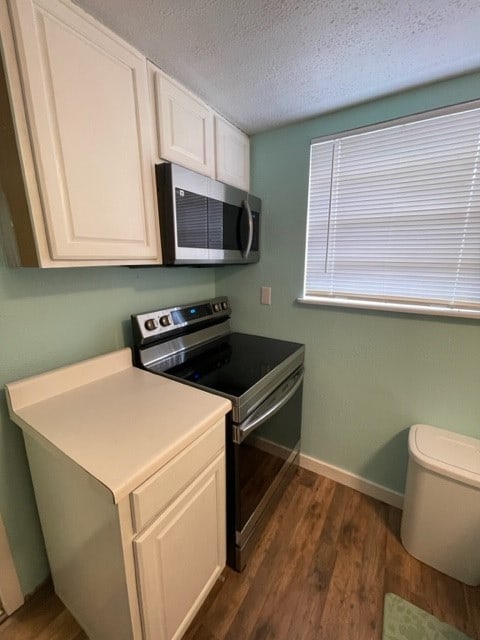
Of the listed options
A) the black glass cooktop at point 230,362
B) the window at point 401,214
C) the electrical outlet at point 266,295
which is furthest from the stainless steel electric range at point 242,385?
the window at point 401,214

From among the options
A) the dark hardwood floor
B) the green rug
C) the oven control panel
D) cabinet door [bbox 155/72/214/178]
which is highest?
cabinet door [bbox 155/72/214/178]

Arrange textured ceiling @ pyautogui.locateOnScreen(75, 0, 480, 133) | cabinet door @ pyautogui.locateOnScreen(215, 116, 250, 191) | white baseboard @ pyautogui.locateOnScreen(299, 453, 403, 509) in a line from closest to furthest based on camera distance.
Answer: textured ceiling @ pyautogui.locateOnScreen(75, 0, 480, 133)
cabinet door @ pyautogui.locateOnScreen(215, 116, 250, 191)
white baseboard @ pyautogui.locateOnScreen(299, 453, 403, 509)

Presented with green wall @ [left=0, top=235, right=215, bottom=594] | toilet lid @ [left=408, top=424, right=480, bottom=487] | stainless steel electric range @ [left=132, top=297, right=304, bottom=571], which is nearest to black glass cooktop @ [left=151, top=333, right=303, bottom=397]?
stainless steel electric range @ [left=132, top=297, right=304, bottom=571]

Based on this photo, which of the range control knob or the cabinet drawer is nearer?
the cabinet drawer

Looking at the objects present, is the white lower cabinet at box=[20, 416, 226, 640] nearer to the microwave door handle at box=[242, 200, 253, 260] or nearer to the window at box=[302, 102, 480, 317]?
the microwave door handle at box=[242, 200, 253, 260]

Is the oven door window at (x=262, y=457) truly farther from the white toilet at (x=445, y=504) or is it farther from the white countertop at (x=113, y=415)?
the white toilet at (x=445, y=504)

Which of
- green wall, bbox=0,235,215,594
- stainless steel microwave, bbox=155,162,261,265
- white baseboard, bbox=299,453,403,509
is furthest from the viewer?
white baseboard, bbox=299,453,403,509

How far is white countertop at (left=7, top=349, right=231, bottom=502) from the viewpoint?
0.77 metres

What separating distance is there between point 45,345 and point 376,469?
75.2 inches

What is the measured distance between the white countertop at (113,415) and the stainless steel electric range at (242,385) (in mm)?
121

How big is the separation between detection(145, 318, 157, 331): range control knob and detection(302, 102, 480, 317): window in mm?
937

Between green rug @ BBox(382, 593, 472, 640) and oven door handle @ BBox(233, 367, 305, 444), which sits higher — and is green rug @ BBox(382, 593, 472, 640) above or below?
below

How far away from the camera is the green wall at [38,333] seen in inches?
41.2

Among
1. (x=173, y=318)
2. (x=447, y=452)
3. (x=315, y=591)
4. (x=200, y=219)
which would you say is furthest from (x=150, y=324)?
(x=447, y=452)
